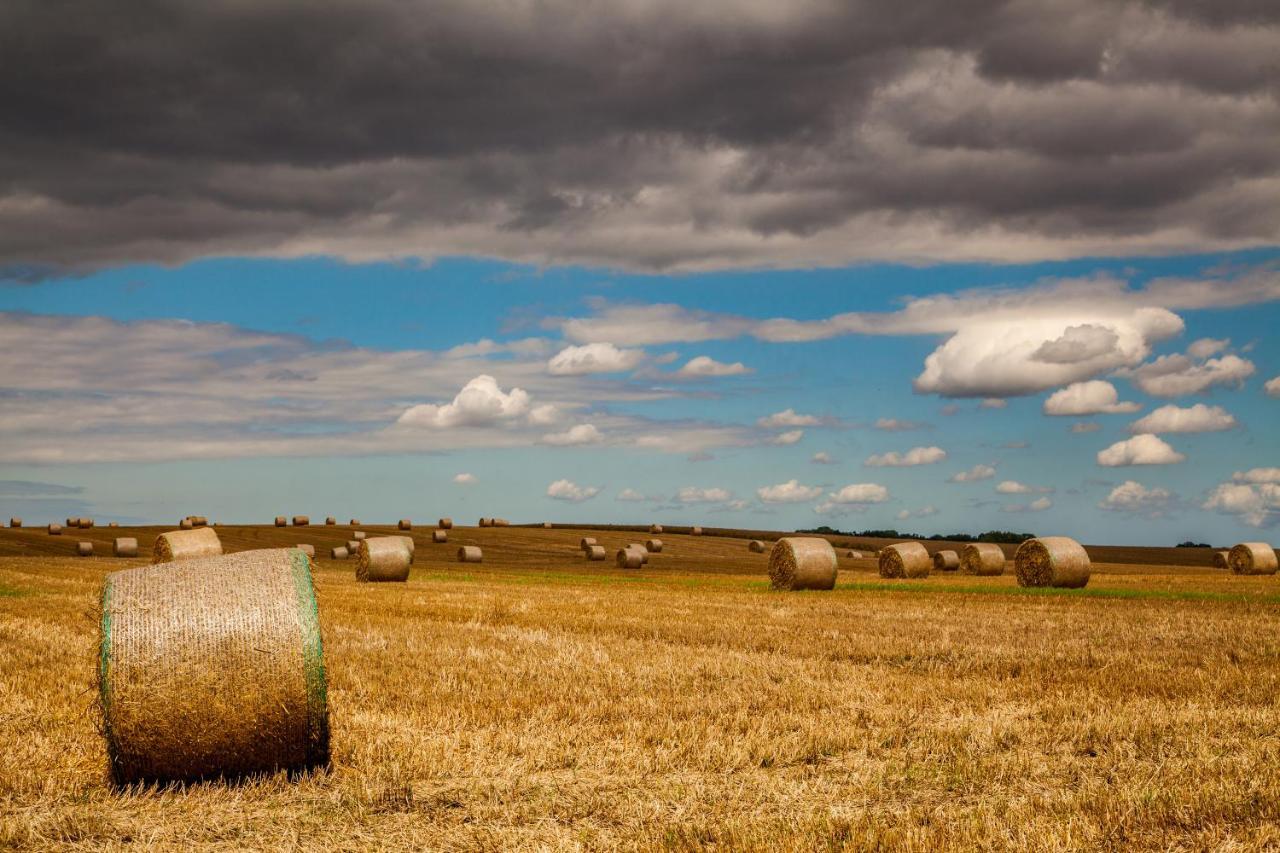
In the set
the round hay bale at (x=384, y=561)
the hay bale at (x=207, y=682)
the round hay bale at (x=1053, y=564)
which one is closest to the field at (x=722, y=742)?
the hay bale at (x=207, y=682)

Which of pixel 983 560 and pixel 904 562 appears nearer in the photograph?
pixel 904 562

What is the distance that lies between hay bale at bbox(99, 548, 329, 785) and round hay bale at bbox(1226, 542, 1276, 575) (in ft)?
133

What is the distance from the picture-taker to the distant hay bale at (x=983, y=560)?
136 feet

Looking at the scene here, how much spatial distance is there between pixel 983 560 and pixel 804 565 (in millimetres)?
15092

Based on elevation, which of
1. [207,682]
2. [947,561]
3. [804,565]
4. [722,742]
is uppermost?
[207,682]

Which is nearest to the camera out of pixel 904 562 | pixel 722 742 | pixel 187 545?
pixel 722 742

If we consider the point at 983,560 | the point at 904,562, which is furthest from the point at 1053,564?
the point at 983,560

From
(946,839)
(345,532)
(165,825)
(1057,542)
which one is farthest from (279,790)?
(345,532)

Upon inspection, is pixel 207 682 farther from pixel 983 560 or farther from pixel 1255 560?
pixel 1255 560

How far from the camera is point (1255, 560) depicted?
40.0 metres

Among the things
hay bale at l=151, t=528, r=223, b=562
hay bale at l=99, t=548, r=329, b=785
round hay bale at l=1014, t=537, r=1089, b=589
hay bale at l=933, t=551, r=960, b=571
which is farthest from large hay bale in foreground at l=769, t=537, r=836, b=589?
hay bale at l=99, t=548, r=329, b=785

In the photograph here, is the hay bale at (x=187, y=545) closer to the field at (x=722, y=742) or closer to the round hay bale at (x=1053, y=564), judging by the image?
the field at (x=722, y=742)

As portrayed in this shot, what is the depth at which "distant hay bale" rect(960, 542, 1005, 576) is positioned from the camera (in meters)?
41.4

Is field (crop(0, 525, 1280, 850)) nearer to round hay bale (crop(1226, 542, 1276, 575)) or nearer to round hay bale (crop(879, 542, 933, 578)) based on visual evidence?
round hay bale (crop(879, 542, 933, 578))
